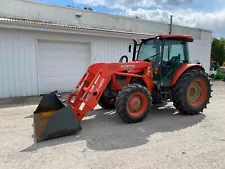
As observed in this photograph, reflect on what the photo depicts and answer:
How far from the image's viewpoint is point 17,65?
797cm

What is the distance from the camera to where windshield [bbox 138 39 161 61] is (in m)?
5.39

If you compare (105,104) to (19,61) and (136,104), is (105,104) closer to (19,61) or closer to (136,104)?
(136,104)

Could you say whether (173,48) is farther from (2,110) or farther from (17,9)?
(17,9)

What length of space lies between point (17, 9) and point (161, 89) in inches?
363

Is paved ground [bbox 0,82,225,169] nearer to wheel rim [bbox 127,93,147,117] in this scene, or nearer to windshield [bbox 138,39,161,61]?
wheel rim [bbox 127,93,147,117]

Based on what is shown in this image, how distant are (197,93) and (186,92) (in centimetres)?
73

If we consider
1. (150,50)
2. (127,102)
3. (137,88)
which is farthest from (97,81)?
(150,50)

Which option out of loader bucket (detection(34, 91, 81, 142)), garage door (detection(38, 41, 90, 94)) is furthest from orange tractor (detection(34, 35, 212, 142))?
garage door (detection(38, 41, 90, 94))

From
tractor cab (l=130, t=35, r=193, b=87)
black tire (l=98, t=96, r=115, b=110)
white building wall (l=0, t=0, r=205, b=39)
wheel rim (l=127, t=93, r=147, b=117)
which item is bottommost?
black tire (l=98, t=96, r=115, b=110)

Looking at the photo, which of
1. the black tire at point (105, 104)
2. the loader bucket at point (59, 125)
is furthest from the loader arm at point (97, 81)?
the black tire at point (105, 104)

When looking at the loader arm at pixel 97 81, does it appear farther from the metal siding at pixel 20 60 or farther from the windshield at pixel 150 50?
the metal siding at pixel 20 60

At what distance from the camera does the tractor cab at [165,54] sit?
5363 mm

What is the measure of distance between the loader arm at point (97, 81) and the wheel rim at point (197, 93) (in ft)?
4.26

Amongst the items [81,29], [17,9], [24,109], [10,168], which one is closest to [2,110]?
[24,109]
